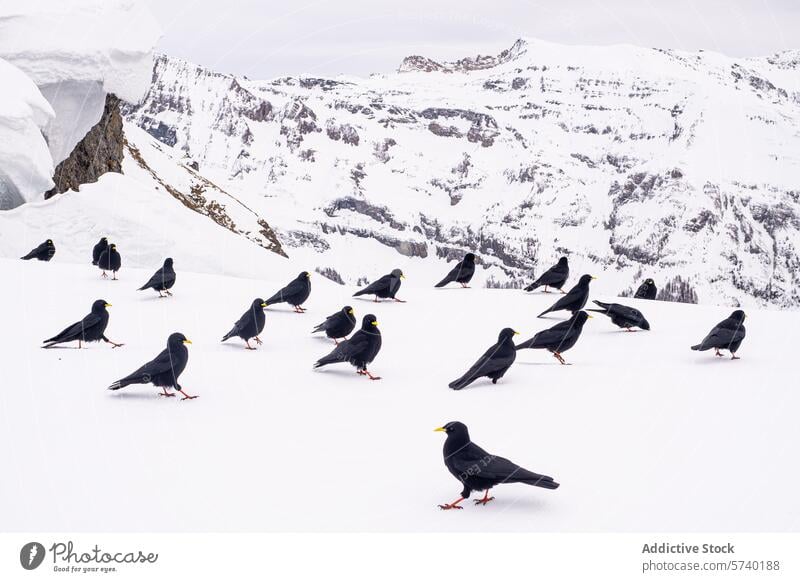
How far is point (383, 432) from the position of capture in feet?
28.6

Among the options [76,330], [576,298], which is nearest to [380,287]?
[576,298]

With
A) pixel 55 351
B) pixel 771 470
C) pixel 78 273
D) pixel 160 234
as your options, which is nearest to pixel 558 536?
pixel 771 470

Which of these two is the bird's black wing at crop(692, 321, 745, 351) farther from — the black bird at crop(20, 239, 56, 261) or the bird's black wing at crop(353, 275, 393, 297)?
the black bird at crop(20, 239, 56, 261)

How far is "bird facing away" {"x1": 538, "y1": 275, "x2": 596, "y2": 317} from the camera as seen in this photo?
47.1 feet

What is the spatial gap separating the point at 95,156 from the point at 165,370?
2725 cm

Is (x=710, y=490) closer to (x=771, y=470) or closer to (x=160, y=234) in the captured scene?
(x=771, y=470)

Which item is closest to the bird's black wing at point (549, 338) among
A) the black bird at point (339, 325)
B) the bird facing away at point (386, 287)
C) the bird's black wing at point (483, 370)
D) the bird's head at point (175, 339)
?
the bird's black wing at point (483, 370)

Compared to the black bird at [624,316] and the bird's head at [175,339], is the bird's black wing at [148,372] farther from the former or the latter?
the black bird at [624,316]

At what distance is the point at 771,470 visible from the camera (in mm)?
7434

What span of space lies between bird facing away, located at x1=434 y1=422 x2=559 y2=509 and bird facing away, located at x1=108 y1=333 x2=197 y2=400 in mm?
3947

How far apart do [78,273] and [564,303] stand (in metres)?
10.8

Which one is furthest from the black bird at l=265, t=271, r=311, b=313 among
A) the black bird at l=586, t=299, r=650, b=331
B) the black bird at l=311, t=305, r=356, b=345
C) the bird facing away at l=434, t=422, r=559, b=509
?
the bird facing away at l=434, t=422, r=559, b=509

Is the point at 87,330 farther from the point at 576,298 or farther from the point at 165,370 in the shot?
the point at 576,298

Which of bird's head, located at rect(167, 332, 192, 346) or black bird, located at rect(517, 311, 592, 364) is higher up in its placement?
bird's head, located at rect(167, 332, 192, 346)
